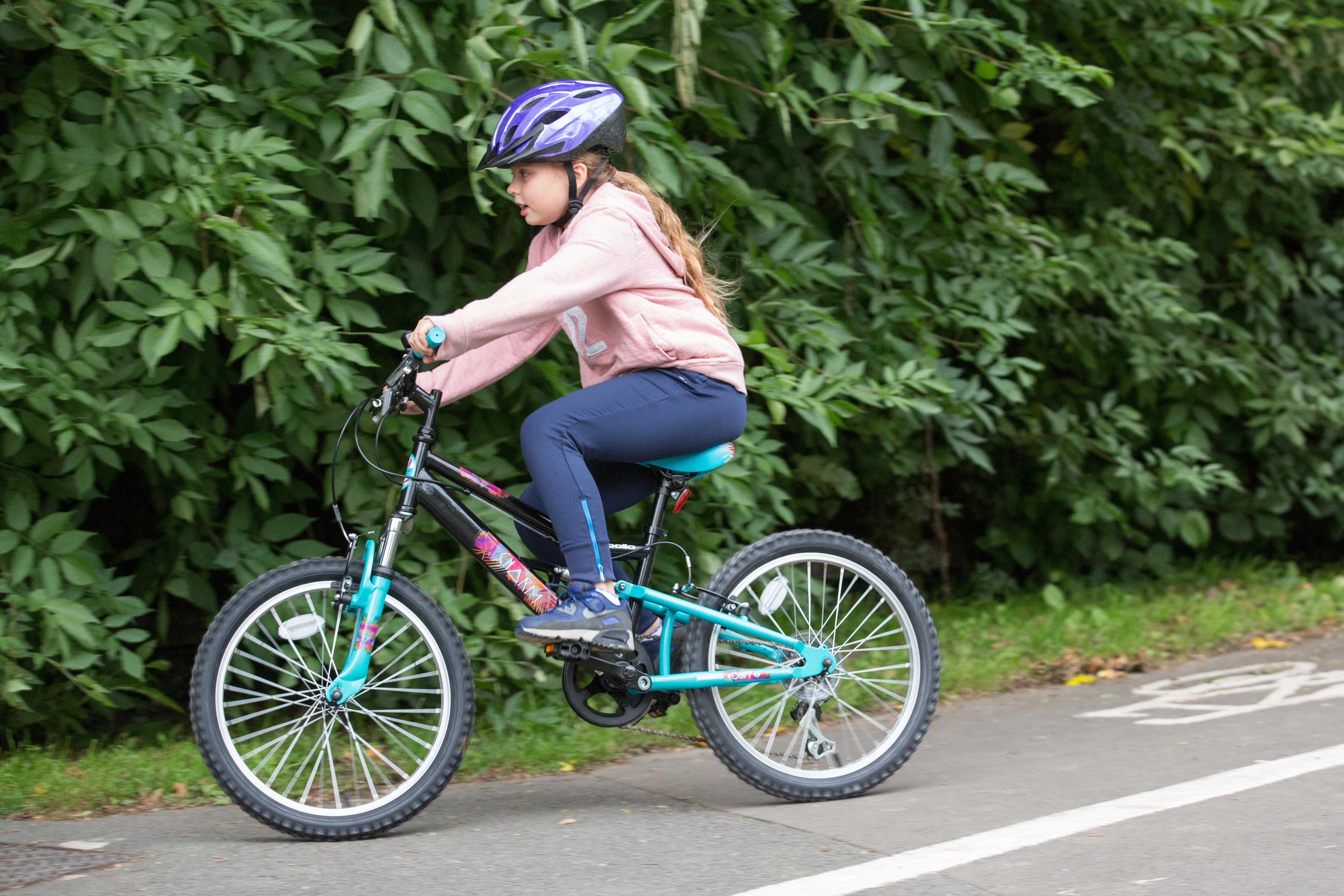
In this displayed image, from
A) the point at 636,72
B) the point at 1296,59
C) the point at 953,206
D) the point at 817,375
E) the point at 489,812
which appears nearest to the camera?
the point at 489,812

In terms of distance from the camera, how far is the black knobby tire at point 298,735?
12.0 feet

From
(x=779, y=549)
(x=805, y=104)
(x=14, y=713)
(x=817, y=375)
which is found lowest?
(x=14, y=713)

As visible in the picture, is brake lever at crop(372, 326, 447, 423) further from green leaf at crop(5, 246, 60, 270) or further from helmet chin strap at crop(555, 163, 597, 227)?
green leaf at crop(5, 246, 60, 270)

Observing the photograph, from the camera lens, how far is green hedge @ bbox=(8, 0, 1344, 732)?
4.19m

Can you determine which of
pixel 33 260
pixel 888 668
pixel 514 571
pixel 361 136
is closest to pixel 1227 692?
pixel 888 668

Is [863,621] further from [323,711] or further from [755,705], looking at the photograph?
[323,711]

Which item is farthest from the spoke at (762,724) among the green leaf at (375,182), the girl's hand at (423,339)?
the green leaf at (375,182)

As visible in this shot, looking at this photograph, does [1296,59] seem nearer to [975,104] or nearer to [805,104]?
[975,104]

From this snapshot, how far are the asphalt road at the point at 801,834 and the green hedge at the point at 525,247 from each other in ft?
2.71

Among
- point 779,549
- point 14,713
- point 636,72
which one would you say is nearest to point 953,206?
point 636,72

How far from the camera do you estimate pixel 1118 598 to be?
290 inches

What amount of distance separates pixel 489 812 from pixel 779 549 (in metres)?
1.11

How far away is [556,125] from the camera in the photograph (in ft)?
12.5

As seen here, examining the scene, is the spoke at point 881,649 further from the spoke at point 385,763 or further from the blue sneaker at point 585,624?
the spoke at point 385,763
